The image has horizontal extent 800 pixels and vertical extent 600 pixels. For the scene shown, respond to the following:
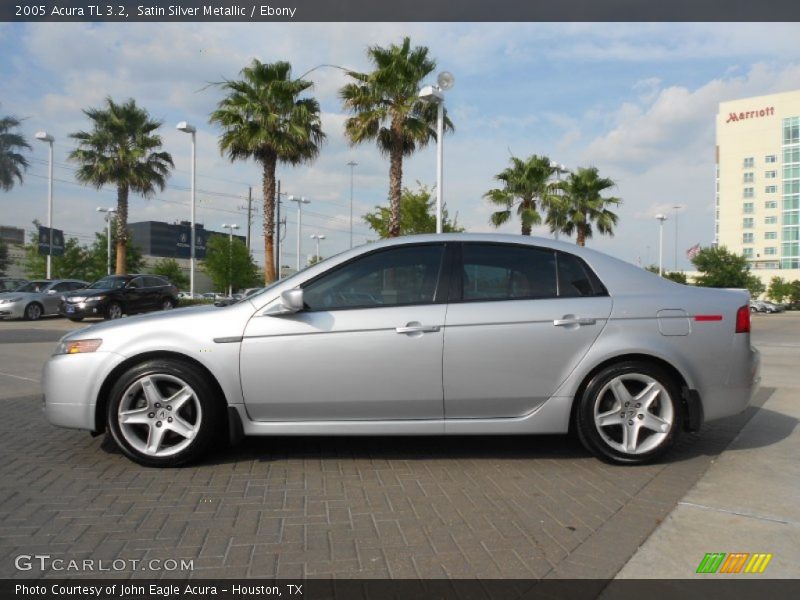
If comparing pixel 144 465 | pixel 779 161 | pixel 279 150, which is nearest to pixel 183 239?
pixel 279 150

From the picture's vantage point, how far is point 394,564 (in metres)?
2.97

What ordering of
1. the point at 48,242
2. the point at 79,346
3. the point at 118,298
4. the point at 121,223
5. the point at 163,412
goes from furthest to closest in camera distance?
the point at 48,242
the point at 121,223
the point at 118,298
the point at 79,346
the point at 163,412

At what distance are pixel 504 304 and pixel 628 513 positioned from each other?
152 cm

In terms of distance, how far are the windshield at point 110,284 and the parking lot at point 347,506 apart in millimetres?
16550

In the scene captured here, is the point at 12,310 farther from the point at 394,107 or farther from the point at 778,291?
the point at 778,291

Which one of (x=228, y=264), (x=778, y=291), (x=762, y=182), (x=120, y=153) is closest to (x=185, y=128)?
(x=120, y=153)

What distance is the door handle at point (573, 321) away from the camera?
439cm

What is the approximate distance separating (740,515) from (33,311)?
78.3 ft

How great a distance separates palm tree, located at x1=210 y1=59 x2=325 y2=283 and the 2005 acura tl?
21.9m

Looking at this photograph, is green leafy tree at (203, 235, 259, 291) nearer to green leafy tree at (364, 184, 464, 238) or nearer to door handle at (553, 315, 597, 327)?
green leafy tree at (364, 184, 464, 238)

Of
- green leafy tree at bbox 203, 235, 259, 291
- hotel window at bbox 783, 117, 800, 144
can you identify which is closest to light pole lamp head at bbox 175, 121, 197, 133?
green leafy tree at bbox 203, 235, 259, 291

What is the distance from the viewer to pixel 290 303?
4.21m

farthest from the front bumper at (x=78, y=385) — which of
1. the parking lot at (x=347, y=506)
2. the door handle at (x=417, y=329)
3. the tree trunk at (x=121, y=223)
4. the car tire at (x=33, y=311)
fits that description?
the tree trunk at (x=121, y=223)

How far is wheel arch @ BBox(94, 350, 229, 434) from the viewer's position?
4.36 m
